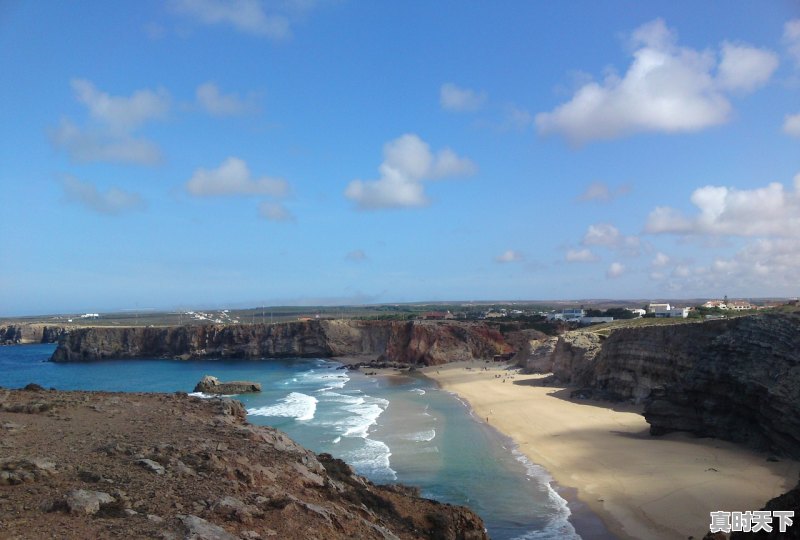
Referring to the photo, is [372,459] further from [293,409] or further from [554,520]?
[293,409]

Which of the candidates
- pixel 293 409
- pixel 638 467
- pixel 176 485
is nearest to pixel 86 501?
pixel 176 485

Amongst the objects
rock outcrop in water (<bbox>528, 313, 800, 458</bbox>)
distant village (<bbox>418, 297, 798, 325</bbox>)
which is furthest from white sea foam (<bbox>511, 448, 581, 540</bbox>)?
distant village (<bbox>418, 297, 798, 325</bbox>)

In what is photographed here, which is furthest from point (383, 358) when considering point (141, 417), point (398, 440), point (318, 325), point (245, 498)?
point (245, 498)

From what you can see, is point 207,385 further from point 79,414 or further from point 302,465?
point 302,465

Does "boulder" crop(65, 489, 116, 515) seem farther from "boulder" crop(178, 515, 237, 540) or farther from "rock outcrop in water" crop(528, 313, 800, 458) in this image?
"rock outcrop in water" crop(528, 313, 800, 458)

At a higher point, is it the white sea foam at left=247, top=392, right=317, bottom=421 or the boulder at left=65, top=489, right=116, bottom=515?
the boulder at left=65, top=489, right=116, bottom=515
